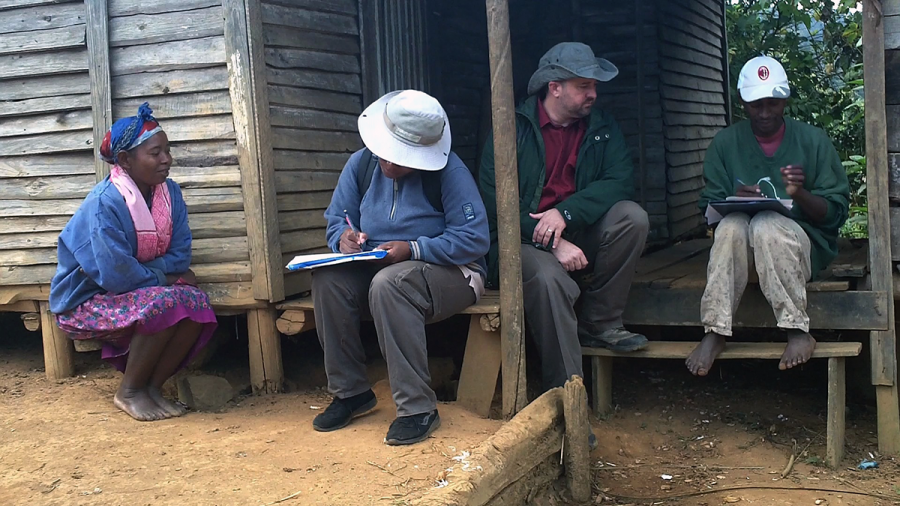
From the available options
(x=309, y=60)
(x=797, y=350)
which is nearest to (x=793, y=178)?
(x=797, y=350)

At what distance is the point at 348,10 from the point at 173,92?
135 centimetres

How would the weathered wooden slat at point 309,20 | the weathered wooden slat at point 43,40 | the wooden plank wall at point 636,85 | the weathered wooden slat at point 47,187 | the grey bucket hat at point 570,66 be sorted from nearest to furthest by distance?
the grey bucket hat at point 570,66 → the weathered wooden slat at point 309,20 → the weathered wooden slat at point 43,40 → the weathered wooden slat at point 47,187 → the wooden plank wall at point 636,85

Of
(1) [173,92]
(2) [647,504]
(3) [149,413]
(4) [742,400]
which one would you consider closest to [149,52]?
(1) [173,92]

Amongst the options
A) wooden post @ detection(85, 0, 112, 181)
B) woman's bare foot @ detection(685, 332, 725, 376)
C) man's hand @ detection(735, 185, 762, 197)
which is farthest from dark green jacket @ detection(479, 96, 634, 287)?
wooden post @ detection(85, 0, 112, 181)

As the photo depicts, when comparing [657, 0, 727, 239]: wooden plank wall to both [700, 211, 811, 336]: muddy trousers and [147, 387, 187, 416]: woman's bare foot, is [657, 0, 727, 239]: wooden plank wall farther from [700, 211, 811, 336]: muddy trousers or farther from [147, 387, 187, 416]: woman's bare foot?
[147, 387, 187, 416]: woman's bare foot

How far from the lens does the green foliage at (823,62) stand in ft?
27.5

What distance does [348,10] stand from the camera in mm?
5453

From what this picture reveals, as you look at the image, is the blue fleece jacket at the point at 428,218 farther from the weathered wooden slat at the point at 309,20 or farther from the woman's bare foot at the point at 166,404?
the weathered wooden slat at the point at 309,20

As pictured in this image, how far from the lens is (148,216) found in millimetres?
4305

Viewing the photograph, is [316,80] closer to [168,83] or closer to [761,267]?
[168,83]

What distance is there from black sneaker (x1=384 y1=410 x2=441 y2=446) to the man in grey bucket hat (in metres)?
0.85

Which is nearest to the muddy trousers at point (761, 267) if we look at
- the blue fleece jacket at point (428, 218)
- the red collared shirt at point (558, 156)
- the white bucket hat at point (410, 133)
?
the red collared shirt at point (558, 156)

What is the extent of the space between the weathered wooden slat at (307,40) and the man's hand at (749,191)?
2.68 m

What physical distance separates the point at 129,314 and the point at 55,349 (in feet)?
4.33
